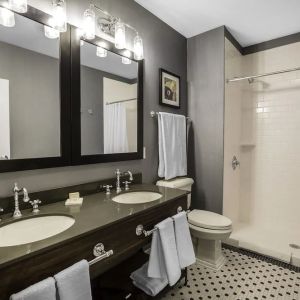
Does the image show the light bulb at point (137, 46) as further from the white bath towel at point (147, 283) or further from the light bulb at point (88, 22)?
the white bath towel at point (147, 283)

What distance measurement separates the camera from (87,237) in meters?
0.94

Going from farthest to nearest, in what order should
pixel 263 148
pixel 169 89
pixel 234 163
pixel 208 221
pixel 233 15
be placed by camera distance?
pixel 263 148, pixel 234 163, pixel 169 89, pixel 233 15, pixel 208 221

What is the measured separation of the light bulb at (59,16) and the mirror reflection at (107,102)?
8.1 inches

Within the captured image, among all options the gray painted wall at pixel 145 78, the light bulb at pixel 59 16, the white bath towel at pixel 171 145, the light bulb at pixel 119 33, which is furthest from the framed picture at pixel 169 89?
the light bulb at pixel 59 16

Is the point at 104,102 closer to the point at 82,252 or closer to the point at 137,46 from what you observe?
the point at 137,46

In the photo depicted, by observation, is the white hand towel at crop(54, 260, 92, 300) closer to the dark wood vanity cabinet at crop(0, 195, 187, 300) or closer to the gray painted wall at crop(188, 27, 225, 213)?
the dark wood vanity cabinet at crop(0, 195, 187, 300)

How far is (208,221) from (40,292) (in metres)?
1.55

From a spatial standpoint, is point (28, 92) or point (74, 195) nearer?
point (28, 92)

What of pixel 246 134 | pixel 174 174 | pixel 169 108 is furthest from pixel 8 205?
pixel 246 134

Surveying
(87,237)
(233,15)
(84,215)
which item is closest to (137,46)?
(233,15)

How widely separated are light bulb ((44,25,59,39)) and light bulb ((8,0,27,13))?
0.14 metres

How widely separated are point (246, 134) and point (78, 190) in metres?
2.32

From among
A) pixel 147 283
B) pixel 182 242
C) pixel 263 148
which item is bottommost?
pixel 147 283

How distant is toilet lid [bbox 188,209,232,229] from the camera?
6.28ft
